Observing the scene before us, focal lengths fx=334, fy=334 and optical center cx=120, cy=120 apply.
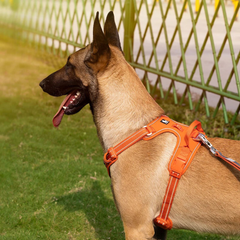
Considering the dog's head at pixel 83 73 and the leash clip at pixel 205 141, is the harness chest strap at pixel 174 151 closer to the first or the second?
the leash clip at pixel 205 141

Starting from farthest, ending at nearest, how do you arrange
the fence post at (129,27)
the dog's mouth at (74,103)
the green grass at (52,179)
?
the fence post at (129,27), the green grass at (52,179), the dog's mouth at (74,103)

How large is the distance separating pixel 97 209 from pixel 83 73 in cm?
189

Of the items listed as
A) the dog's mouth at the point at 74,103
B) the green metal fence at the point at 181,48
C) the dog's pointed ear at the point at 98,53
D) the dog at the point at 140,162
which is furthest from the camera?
the green metal fence at the point at 181,48

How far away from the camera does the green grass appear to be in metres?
3.64

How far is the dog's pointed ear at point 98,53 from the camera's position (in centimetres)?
252

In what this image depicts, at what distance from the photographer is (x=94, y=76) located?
2.71m

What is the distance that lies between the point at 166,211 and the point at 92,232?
4.68ft

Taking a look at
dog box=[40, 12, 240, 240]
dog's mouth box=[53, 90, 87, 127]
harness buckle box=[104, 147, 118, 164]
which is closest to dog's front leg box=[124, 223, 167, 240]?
dog box=[40, 12, 240, 240]

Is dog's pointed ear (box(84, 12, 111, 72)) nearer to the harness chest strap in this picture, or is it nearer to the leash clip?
the harness chest strap

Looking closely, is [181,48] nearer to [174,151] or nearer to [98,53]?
[98,53]

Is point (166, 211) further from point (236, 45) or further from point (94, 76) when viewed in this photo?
point (236, 45)

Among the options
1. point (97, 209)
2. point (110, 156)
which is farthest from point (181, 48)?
point (110, 156)

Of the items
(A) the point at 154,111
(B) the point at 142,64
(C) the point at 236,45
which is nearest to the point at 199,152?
(A) the point at 154,111

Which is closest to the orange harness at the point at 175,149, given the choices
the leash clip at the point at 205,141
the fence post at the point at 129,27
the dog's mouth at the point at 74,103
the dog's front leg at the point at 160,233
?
the leash clip at the point at 205,141
